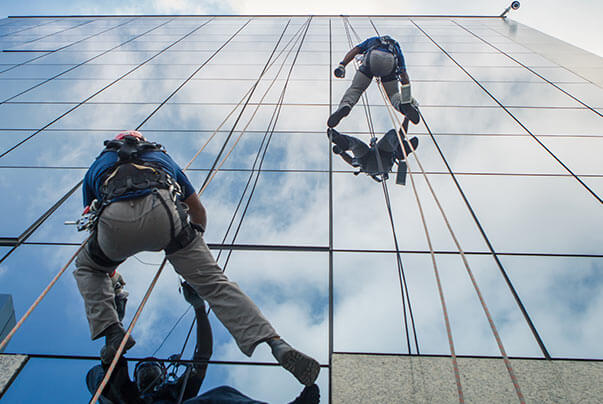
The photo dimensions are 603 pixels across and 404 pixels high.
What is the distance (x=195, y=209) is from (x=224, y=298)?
2.25 ft

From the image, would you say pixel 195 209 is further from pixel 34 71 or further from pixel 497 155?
pixel 34 71

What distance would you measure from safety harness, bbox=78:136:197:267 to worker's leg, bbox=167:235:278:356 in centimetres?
9

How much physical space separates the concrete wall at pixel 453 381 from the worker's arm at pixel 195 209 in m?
1.27

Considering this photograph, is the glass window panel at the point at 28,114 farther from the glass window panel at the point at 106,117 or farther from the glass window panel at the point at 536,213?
the glass window panel at the point at 536,213

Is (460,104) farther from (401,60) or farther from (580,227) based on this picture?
(580,227)

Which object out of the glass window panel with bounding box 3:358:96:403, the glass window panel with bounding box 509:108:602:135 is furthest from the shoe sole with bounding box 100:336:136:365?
the glass window panel with bounding box 509:108:602:135

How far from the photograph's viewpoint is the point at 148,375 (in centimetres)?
221

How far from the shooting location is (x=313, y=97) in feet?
20.0

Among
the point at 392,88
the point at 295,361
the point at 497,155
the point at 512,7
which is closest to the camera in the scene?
the point at 295,361

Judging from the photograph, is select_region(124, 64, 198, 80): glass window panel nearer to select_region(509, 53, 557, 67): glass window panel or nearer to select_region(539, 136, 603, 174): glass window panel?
select_region(539, 136, 603, 174): glass window panel

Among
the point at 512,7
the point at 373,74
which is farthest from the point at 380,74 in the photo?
the point at 512,7

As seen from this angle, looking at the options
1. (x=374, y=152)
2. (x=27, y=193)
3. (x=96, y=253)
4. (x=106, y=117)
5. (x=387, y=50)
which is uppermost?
(x=387, y=50)

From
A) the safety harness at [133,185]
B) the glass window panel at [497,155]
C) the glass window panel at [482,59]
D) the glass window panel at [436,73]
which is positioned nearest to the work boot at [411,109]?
the glass window panel at [497,155]

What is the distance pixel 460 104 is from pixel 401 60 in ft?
6.02
